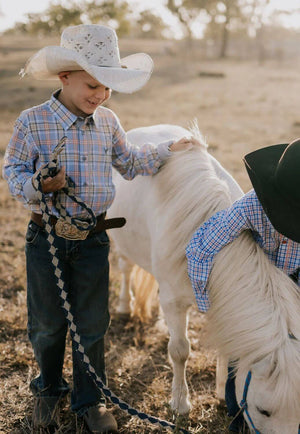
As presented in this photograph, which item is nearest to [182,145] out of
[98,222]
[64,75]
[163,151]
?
[163,151]

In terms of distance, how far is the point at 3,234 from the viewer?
457 cm

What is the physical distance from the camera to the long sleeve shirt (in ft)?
6.77

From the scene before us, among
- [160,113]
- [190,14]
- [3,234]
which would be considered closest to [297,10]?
[190,14]

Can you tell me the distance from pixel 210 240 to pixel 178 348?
2.59 ft

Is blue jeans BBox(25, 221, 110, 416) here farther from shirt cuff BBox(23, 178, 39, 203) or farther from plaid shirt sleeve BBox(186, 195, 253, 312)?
plaid shirt sleeve BBox(186, 195, 253, 312)

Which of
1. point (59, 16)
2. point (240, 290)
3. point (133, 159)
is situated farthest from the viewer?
point (59, 16)

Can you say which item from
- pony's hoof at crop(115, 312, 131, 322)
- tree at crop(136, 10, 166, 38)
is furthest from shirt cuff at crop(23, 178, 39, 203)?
tree at crop(136, 10, 166, 38)

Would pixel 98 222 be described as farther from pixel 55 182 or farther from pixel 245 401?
pixel 245 401

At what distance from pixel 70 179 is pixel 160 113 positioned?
10.3 m

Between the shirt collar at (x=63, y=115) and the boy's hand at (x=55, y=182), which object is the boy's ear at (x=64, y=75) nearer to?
the shirt collar at (x=63, y=115)

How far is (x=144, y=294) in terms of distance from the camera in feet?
11.2

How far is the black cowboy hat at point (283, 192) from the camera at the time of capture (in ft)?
5.87

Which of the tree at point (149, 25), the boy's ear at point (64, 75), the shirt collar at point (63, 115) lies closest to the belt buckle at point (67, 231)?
the shirt collar at point (63, 115)

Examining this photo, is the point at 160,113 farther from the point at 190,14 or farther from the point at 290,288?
the point at 190,14
